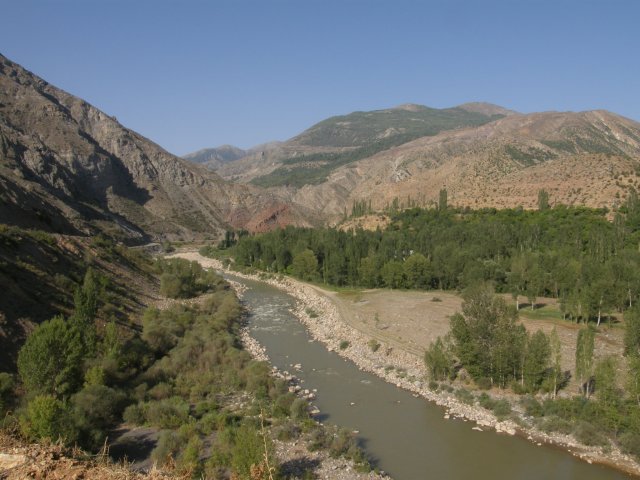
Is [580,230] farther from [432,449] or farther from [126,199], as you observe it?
[126,199]

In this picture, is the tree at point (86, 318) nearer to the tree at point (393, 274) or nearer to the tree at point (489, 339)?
the tree at point (489, 339)

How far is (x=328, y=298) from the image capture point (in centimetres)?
5994

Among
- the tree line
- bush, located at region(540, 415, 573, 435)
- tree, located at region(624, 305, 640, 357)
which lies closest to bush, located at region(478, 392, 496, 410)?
the tree line

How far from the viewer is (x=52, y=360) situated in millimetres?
22781

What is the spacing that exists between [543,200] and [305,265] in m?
49.2

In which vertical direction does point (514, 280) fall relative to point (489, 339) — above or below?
above

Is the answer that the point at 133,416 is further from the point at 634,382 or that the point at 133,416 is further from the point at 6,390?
the point at 634,382

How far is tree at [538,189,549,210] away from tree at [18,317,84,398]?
3398 inches

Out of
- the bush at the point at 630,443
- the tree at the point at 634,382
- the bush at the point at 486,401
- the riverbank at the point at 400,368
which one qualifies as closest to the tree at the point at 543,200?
the riverbank at the point at 400,368

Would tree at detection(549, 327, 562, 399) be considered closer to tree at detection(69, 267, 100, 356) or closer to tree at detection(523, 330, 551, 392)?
tree at detection(523, 330, 551, 392)

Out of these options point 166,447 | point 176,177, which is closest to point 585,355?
point 166,447

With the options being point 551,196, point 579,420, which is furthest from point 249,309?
point 551,196

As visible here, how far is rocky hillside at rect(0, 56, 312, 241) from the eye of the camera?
4149 inches

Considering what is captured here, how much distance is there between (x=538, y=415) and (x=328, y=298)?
3593 cm
